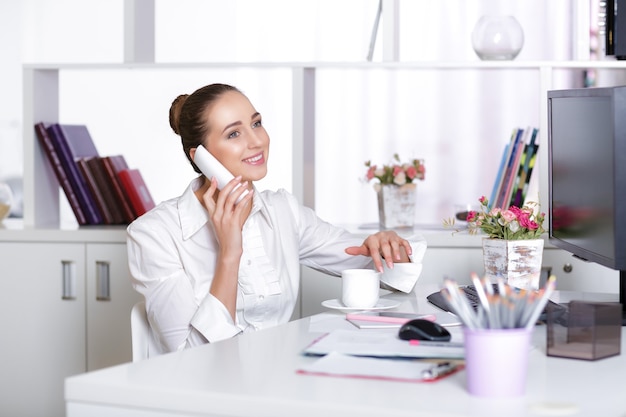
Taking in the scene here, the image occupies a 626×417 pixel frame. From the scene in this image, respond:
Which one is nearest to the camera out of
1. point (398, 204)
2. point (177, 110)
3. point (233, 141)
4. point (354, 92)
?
point (233, 141)

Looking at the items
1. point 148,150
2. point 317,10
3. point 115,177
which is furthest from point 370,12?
point 115,177

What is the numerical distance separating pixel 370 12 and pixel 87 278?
2226mm

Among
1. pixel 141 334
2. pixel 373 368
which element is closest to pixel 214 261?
pixel 141 334

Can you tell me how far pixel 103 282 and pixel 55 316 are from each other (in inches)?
8.6

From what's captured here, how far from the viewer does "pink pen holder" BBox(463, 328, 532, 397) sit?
4.19 feet

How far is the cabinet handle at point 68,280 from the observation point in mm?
3281

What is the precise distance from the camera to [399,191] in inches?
131

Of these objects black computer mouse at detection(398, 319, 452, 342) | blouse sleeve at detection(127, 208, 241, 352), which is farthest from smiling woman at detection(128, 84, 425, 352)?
black computer mouse at detection(398, 319, 452, 342)

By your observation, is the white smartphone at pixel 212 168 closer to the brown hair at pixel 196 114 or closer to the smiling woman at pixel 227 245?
the smiling woman at pixel 227 245

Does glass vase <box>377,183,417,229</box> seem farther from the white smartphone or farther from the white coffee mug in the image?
the white coffee mug

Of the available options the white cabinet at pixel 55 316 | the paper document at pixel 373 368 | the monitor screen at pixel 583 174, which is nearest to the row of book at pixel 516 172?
the monitor screen at pixel 583 174

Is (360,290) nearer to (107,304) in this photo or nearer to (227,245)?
(227,245)

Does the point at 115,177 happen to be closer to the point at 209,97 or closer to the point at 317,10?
the point at 209,97

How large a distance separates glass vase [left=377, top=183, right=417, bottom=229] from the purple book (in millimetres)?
1035
